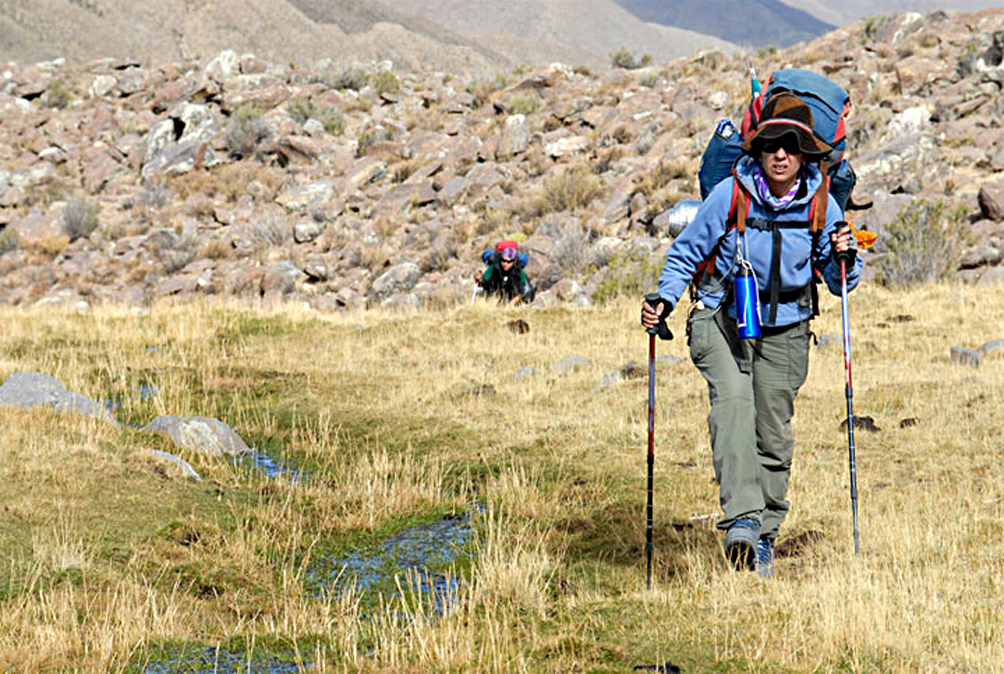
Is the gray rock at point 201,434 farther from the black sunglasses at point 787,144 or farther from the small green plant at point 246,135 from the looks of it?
the small green plant at point 246,135

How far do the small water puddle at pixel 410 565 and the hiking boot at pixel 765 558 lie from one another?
61.0 inches

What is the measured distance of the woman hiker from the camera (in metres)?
5.23

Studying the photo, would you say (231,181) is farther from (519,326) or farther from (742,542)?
(742,542)

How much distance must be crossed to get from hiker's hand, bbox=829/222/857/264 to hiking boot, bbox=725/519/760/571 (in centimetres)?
142

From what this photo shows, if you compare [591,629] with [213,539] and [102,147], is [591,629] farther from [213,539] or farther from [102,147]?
[102,147]

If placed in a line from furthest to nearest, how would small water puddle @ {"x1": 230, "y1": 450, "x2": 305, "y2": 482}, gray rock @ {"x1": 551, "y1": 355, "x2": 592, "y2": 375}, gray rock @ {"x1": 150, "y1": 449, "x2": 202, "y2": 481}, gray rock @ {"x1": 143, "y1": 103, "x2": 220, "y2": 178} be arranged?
1. gray rock @ {"x1": 143, "y1": 103, "x2": 220, "y2": 178}
2. gray rock @ {"x1": 551, "y1": 355, "x2": 592, "y2": 375}
3. small water puddle @ {"x1": 230, "y1": 450, "x2": 305, "y2": 482}
4. gray rock @ {"x1": 150, "y1": 449, "x2": 202, "y2": 481}

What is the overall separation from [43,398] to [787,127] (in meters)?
7.41

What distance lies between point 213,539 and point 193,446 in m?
2.81

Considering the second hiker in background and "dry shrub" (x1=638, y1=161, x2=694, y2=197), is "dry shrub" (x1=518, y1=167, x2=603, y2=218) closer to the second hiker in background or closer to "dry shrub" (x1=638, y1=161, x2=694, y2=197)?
"dry shrub" (x1=638, y1=161, x2=694, y2=197)

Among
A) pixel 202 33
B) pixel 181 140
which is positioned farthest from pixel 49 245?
pixel 202 33

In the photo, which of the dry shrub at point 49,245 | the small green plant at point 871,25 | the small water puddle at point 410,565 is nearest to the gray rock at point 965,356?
the small water puddle at point 410,565

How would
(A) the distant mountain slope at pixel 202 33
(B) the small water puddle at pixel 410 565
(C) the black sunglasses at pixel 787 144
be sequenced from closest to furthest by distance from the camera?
(C) the black sunglasses at pixel 787 144 → (B) the small water puddle at pixel 410 565 → (A) the distant mountain slope at pixel 202 33

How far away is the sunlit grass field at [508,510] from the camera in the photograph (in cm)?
461

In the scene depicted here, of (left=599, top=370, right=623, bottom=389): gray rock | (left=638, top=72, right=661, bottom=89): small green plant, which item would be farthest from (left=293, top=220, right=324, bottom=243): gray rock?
(left=599, top=370, right=623, bottom=389): gray rock
